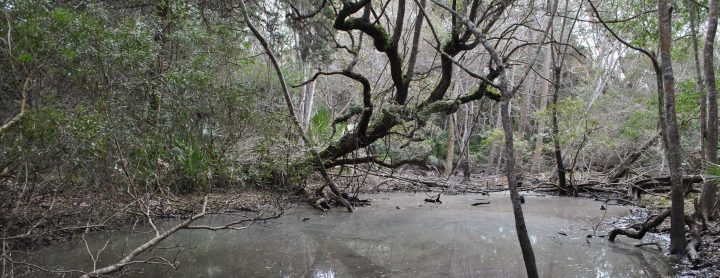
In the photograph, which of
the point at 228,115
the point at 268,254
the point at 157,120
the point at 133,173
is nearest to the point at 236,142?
the point at 228,115

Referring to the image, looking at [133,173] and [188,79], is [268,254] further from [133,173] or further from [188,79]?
[188,79]

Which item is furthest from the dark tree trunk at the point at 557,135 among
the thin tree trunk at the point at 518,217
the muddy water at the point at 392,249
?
the thin tree trunk at the point at 518,217

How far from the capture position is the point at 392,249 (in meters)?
6.24

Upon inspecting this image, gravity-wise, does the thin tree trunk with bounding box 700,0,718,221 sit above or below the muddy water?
above

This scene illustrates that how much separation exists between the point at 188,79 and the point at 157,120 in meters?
0.84

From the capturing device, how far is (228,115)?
27.4 feet

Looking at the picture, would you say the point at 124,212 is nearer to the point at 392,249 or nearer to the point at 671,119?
the point at 392,249

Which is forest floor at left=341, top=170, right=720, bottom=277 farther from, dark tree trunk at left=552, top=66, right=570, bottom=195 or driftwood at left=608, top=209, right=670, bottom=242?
dark tree trunk at left=552, top=66, right=570, bottom=195

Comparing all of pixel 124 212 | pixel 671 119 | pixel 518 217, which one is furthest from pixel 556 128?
pixel 124 212

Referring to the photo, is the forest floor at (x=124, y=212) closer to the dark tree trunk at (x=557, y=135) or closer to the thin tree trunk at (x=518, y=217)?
the dark tree trunk at (x=557, y=135)

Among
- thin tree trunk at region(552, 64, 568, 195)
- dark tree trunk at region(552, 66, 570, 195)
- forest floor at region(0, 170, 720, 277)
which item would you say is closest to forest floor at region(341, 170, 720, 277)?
forest floor at region(0, 170, 720, 277)

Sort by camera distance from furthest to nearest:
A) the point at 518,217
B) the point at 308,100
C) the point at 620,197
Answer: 1. the point at 308,100
2. the point at 620,197
3. the point at 518,217

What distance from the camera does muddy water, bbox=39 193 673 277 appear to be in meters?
5.21

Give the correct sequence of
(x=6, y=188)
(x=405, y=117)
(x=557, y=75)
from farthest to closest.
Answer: (x=557, y=75) < (x=405, y=117) < (x=6, y=188)
